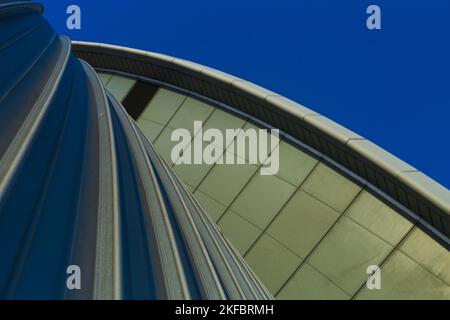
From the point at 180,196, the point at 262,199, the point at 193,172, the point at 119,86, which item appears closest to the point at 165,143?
the point at 193,172

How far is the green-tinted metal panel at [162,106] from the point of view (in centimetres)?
1495

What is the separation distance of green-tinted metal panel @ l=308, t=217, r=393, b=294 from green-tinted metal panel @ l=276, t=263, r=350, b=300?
128 millimetres

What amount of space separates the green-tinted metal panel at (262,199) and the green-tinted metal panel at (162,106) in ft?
13.9

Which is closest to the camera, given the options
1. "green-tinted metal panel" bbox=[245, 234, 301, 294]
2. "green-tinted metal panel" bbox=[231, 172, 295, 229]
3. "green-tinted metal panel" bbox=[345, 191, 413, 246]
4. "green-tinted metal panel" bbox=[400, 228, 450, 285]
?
"green-tinted metal panel" bbox=[400, 228, 450, 285]

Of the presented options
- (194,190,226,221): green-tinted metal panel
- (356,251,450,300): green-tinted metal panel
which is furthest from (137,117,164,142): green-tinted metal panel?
(356,251,450,300): green-tinted metal panel

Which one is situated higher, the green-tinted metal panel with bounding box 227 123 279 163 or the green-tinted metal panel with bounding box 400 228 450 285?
the green-tinted metal panel with bounding box 227 123 279 163

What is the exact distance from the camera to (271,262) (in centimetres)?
1046

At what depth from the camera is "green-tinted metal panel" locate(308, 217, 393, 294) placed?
968 centimetres

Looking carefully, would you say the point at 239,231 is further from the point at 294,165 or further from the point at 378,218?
the point at 378,218

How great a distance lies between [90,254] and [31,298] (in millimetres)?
763

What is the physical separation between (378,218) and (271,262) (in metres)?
2.55

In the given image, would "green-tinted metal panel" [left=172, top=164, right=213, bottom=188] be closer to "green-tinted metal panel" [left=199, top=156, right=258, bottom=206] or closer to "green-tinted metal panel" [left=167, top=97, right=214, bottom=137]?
"green-tinted metal panel" [left=199, top=156, right=258, bottom=206]
